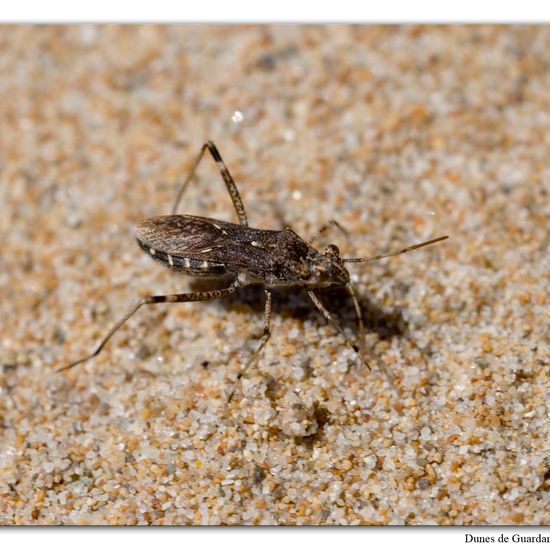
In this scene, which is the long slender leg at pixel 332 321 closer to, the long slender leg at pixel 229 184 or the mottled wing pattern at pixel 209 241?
the mottled wing pattern at pixel 209 241

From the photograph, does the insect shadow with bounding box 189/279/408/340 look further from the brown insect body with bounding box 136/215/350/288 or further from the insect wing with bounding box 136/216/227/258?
the insect wing with bounding box 136/216/227/258

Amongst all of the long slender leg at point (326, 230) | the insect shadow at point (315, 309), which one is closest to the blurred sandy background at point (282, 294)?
the insect shadow at point (315, 309)

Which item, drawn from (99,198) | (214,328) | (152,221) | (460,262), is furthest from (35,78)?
(460,262)

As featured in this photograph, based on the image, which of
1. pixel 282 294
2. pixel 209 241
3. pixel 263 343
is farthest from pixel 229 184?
pixel 263 343

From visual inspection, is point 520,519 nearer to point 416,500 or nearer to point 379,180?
point 416,500

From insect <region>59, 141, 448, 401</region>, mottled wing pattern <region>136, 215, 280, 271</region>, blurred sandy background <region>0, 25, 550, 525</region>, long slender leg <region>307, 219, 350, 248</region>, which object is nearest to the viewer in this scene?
blurred sandy background <region>0, 25, 550, 525</region>

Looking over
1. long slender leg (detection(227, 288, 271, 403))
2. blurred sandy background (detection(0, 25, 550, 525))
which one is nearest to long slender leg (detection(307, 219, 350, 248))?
blurred sandy background (detection(0, 25, 550, 525))
